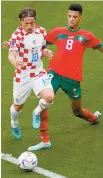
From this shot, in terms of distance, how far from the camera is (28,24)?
31.8 feet

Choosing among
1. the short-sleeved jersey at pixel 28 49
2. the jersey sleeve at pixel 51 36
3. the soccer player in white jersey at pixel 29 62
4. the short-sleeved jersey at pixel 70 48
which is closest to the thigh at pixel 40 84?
the soccer player in white jersey at pixel 29 62

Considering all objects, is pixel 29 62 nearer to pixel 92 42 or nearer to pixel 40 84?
pixel 40 84

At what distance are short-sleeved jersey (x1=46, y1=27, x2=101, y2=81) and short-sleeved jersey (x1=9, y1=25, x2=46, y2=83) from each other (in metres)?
0.38

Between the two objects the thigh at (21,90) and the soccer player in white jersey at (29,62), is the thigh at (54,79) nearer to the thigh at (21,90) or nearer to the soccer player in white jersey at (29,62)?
the soccer player in white jersey at (29,62)

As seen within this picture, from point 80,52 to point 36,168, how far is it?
6.84ft

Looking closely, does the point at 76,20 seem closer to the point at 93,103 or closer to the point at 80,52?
the point at 80,52

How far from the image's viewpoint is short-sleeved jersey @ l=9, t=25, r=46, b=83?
9.79 meters

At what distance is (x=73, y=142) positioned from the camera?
10.5 m

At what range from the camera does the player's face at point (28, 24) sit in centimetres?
963

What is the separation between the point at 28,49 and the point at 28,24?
1.37ft

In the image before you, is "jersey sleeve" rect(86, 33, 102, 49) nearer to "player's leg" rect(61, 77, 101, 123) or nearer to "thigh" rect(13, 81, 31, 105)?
"player's leg" rect(61, 77, 101, 123)

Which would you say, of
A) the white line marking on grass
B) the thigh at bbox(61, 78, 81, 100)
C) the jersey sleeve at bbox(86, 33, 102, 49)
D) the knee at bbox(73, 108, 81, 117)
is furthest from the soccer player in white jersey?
the knee at bbox(73, 108, 81, 117)

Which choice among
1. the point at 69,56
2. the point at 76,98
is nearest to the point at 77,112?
the point at 76,98

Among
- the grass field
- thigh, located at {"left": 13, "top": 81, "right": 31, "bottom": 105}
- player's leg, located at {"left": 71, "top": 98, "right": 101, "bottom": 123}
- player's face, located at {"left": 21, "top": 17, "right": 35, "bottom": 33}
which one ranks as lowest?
the grass field
